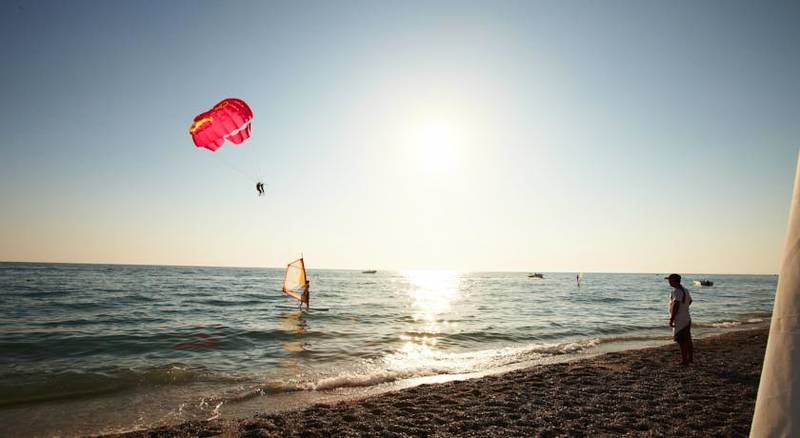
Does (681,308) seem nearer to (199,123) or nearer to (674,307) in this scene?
(674,307)

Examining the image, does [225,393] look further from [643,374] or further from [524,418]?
[643,374]

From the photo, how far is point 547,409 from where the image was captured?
687 cm

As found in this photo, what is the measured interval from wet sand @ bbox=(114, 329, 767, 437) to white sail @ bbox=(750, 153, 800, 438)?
212 inches

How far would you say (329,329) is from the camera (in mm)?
18891

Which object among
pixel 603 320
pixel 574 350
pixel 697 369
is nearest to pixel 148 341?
pixel 574 350

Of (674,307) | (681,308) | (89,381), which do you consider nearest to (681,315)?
(681,308)

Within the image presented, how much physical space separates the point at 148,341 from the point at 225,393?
8.46m

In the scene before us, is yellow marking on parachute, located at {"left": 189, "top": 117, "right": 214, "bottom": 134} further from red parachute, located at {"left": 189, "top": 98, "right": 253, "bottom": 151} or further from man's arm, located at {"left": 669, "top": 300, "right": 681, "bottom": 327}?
man's arm, located at {"left": 669, "top": 300, "right": 681, "bottom": 327}

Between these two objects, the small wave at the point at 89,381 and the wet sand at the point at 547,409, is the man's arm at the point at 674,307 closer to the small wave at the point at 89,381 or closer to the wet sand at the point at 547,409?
the wet sand at the point at 547,409

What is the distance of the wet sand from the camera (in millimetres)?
6078

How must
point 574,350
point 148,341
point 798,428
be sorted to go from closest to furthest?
1. point 798,428
2. point 574,350
3. point 148,341

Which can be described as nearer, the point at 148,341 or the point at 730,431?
the point at 730,431

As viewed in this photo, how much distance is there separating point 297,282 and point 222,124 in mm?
14108

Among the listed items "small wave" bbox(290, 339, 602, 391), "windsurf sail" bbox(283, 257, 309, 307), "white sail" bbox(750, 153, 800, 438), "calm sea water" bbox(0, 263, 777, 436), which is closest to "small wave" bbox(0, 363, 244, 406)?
"calm sea water" bbox(0, 263, 777, 436)
